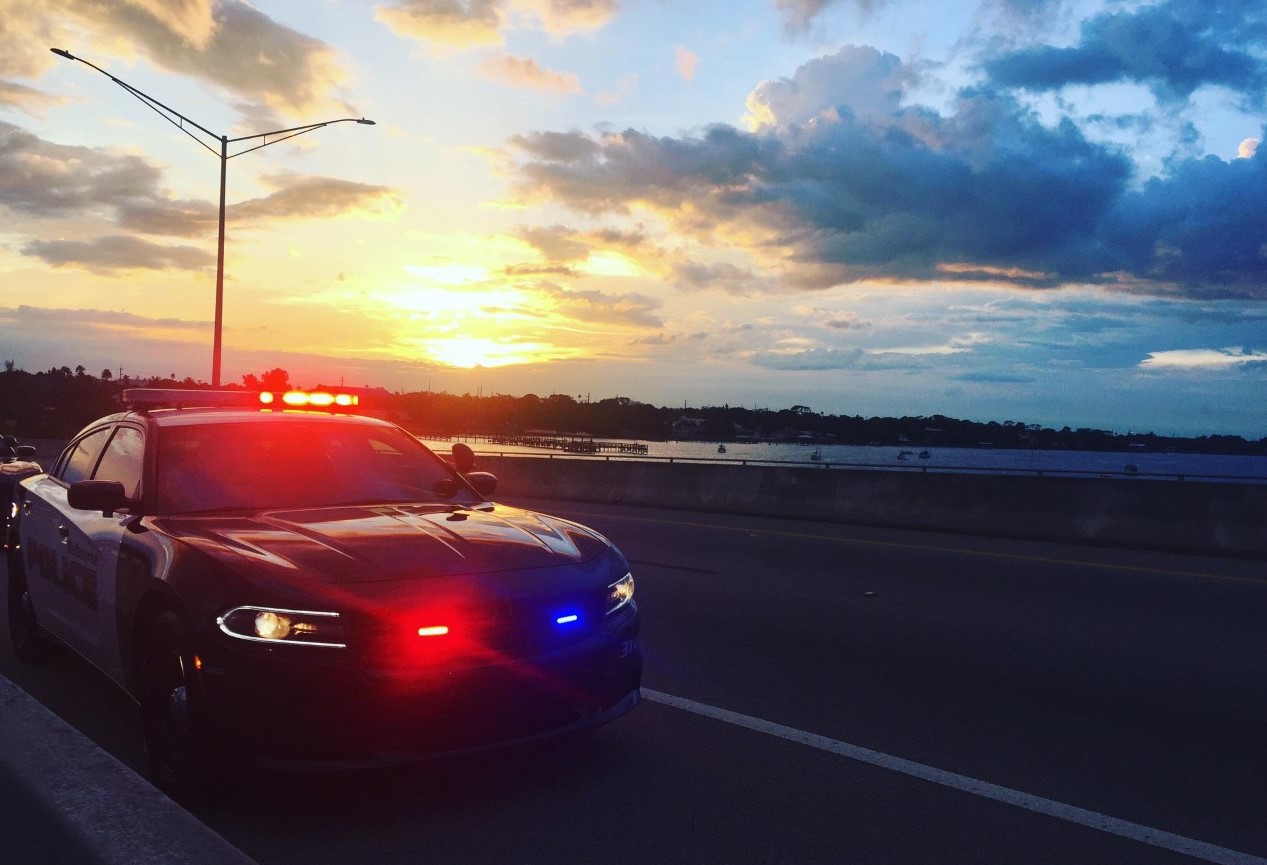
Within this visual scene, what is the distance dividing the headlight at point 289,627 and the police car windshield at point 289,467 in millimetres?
1249

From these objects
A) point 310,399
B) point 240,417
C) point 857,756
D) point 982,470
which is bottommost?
point 857,756

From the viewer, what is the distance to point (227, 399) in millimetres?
7121

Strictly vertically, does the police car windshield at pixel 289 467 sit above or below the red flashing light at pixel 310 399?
below

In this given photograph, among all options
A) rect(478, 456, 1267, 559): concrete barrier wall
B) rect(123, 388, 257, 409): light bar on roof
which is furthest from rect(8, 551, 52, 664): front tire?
rect(478, 456, 1267, 559): concrete barrier wall

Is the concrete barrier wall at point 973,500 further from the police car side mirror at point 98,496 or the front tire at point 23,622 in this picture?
the police car side mirror at point 98,496

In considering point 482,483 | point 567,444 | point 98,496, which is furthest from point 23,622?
point 567,444

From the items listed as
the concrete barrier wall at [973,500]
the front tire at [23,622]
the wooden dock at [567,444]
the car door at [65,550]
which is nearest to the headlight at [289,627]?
the car door at [65,550]

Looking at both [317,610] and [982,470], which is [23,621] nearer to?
[317,610]

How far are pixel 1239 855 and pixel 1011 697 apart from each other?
8.45 ft

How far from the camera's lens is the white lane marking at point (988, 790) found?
434 centimetres

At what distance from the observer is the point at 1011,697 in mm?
6855

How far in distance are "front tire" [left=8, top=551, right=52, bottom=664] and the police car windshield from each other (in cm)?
220

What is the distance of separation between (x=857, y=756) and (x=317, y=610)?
2.71 metres

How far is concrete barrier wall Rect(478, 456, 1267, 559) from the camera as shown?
16.1 metres
